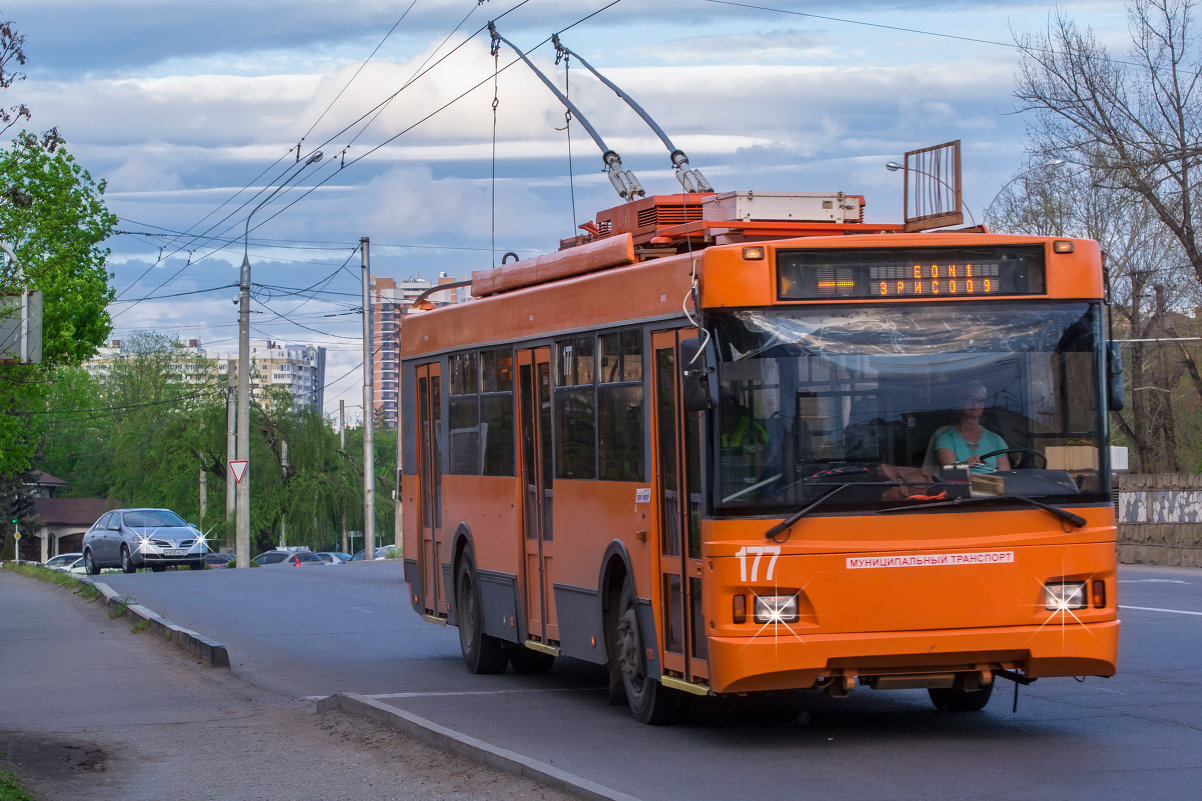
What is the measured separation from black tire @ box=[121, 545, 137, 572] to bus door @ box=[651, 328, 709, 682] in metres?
29.4

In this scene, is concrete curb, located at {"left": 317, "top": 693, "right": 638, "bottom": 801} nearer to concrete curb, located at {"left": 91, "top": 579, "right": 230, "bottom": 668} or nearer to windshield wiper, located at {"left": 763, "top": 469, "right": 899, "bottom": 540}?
windshield wiper, located at {"left": 763, "top": 469, "right": 899, "bottom": 540}

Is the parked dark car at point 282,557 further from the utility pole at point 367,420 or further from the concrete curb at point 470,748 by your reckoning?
the concrete curb at point 470,748

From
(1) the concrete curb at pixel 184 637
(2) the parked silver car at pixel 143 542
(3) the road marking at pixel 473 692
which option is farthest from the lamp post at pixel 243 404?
(3) the road marking at pixel 473 692

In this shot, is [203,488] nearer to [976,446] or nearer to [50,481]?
[50,481]

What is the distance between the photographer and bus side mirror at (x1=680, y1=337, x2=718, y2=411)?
8641mm

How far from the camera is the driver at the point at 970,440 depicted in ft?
29.1

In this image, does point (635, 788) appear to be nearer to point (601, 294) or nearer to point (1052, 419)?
point (1052, 419)

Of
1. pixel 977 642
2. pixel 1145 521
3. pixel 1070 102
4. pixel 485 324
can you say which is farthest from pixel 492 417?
pixel 1070 102

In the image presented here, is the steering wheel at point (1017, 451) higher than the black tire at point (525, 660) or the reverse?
higher

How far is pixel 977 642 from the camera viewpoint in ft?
28.9

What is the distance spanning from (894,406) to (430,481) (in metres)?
7.25

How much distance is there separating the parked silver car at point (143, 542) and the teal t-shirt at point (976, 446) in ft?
99.5

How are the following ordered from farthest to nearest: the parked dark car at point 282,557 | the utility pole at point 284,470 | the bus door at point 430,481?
the parked dark car at point 282,557 < the utility pole at point 284,470 < the bus door at point 430,481

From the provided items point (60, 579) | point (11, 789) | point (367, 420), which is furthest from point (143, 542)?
point (11, 789)
